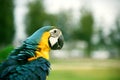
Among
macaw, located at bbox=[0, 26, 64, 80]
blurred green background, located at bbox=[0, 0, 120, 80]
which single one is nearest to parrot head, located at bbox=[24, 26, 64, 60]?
macaw, located at bbox=[0, 26, 64, 80]

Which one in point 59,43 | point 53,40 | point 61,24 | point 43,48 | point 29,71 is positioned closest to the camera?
point 29,71

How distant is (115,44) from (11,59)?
18066 mm

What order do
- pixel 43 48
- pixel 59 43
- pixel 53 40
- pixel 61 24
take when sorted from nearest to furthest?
pixel 43 48 < pixel 53 40 < pixel 59 43 < pixel 61 24

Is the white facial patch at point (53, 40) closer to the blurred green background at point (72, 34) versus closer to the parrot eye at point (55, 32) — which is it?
the parrot eye at point (55, 32)

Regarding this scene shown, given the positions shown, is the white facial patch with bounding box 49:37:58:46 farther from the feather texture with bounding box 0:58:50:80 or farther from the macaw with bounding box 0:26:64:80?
the feather texture with bounding box 0:58:50:80

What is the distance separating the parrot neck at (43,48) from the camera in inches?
96.7

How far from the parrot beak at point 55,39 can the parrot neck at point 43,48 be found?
0.16 feet

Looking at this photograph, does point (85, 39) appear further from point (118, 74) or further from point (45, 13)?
point (118, 74)

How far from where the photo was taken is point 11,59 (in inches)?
91.9

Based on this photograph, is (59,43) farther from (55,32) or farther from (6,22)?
(6,22)

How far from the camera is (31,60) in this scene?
7.89 ft

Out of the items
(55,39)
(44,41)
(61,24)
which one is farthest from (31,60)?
(61,24)

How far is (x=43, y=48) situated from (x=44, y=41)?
0.05 m

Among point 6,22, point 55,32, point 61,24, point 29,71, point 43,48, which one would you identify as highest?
point 61,24
